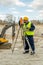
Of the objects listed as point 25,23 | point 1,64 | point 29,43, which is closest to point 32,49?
point 29,43

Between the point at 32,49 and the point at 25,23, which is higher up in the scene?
the point at 25,23

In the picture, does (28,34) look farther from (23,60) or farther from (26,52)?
(23,60)

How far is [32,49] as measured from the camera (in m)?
15.4

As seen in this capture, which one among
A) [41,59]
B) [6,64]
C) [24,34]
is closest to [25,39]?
[24,34]

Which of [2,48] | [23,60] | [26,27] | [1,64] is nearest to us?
[1,64]

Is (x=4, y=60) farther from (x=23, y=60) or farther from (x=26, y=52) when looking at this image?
(x=26, y=52)

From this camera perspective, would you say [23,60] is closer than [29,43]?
Yes

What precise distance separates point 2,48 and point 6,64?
586 centimetres

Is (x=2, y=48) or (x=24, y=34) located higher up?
(x=24, y=34)

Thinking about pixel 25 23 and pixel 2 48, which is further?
pixel 2 48

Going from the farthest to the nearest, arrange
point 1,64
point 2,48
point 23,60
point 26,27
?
point 2,48 < point 26,27 < point 23,60 < point 1,64

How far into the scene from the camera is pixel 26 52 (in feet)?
52.2

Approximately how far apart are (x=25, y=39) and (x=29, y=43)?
348mm

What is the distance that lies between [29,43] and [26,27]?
0.87 metres
